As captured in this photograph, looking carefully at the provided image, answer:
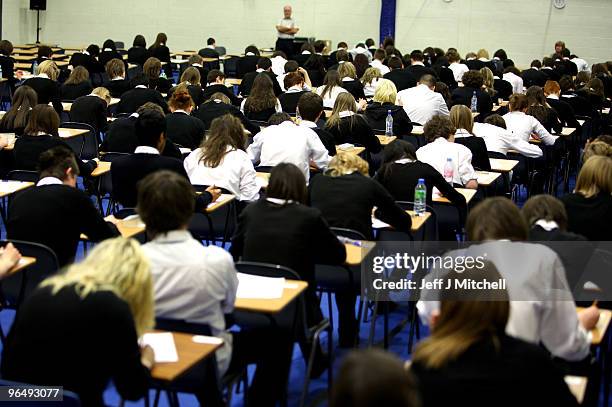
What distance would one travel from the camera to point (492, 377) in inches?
108

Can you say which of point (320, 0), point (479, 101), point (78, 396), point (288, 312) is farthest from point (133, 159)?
point (320, 0)

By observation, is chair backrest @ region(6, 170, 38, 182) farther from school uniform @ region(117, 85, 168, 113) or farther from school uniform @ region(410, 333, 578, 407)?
school uniform @ region(410, 333, 578, 407)

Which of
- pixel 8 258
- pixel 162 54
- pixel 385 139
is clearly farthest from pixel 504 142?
pixel 162 54

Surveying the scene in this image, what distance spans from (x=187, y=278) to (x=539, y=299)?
1.62 m

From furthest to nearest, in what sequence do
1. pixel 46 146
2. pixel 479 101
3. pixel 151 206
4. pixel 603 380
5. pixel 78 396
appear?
pixel 479 101
pixel 46 146
pixel 603 380
pixel 151 206
pixel 78 396

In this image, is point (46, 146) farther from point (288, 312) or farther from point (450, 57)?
point (450, 57)

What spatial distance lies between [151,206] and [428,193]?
3114 mm

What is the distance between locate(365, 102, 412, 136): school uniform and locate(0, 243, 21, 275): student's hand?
19.7 ft

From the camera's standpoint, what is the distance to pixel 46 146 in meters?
7.27

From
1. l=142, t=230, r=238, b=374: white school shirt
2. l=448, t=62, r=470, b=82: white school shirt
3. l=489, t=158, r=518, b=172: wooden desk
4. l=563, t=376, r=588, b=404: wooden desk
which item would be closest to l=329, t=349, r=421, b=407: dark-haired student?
l=563, t=376, r=588, b=404: wooden desk

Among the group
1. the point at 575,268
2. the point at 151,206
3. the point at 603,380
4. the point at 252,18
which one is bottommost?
the point at 603,380

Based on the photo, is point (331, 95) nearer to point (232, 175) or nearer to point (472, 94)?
point (472, 94)

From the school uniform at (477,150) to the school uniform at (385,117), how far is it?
2.07 meters

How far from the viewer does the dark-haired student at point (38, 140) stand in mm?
7137
